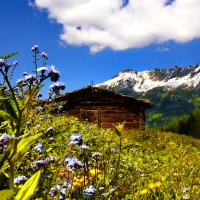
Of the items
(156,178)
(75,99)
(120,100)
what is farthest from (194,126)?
(156,178)

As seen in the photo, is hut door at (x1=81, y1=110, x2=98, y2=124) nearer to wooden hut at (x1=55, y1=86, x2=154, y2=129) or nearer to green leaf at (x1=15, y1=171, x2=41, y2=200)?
wooden hut at (x1=55, y1=86, x2=154, y2=129)

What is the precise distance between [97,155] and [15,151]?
162 centimetres

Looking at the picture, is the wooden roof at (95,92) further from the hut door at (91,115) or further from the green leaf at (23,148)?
the green leaf at (23,148)

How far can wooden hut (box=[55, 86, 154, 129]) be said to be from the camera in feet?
82.7

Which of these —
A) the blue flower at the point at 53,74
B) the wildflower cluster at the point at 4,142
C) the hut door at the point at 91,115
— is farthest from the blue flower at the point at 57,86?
the hut door at the point at 91,115

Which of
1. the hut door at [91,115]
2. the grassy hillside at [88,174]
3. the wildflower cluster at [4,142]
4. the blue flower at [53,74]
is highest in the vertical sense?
the hut door at [91,115]

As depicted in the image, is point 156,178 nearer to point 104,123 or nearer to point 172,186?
point 172,186

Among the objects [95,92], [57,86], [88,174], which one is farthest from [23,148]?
[95,92]

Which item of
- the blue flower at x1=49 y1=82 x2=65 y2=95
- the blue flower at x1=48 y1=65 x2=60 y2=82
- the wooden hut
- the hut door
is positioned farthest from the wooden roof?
the blue flower at x1=48 y1=65 x2=60 y2=82

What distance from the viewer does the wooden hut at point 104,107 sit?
82.7ft

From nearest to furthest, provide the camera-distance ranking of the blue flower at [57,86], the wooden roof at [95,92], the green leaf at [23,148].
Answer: the green leaf at [23,148], the blue flower at [57,86], the wooden roof at [95,92]

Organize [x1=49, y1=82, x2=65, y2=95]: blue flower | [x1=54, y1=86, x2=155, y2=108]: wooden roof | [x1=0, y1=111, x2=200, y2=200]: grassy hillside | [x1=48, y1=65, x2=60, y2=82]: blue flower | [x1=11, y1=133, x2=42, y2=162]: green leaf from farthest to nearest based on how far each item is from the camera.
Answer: [x1=54, y1=86, x2=155, y2=108]: wooden roof
[x1=0, y1=111, x2=200, y2=200]: grassy hillside
[x1=49, y1=82, x2=65, y2=95]: blue flower
[x1=48, y1=65, x2=60, y2=82]: blue flower
[x1=11, y1=133, x2=42, y2=162]: green leaf

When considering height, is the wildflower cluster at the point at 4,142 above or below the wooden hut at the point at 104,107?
below

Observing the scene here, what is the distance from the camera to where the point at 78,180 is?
296 cm
